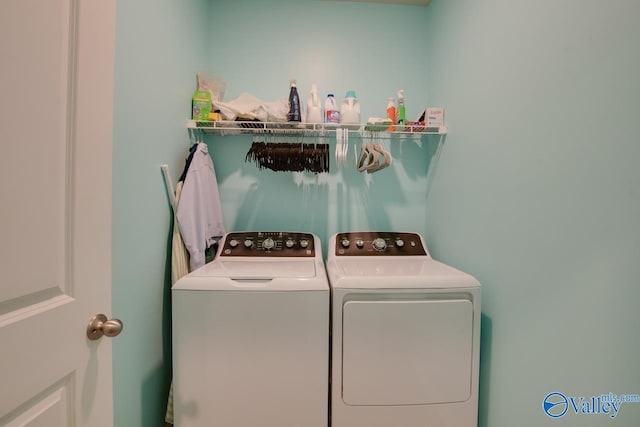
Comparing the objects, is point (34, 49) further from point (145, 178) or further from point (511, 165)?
A: point (511, 165)

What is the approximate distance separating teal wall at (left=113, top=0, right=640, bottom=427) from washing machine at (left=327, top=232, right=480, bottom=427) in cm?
17

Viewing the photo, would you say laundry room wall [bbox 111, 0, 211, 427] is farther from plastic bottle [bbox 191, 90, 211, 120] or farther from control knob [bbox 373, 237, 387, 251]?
control knob [bbox 373, 237, 387, 251]

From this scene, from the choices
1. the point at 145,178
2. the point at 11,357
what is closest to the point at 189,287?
the point at 145,178

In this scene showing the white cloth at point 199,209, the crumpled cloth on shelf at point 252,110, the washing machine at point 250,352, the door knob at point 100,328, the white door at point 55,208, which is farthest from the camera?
the crumpled cloth on shelf at point 252,110

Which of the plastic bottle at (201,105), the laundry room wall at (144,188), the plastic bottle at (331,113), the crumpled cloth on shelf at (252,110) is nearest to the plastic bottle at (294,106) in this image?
the crumpled cloth on shelf at (252,110)

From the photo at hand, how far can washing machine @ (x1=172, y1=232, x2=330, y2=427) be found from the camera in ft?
3.65

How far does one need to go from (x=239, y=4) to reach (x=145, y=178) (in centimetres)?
144

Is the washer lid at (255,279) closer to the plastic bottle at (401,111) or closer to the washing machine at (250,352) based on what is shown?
the washing machine at (250,352)

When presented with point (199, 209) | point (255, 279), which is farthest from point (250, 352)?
point (199, 209)

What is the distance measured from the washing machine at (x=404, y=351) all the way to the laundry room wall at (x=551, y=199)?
164 millimetres

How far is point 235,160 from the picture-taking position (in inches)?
72.3

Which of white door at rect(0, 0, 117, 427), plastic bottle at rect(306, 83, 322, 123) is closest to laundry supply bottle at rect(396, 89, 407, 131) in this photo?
plastic bottle at rect(306, 83, 322, 123)

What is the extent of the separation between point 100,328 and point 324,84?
5.79 ft

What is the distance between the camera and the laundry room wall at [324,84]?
6.02 feet
